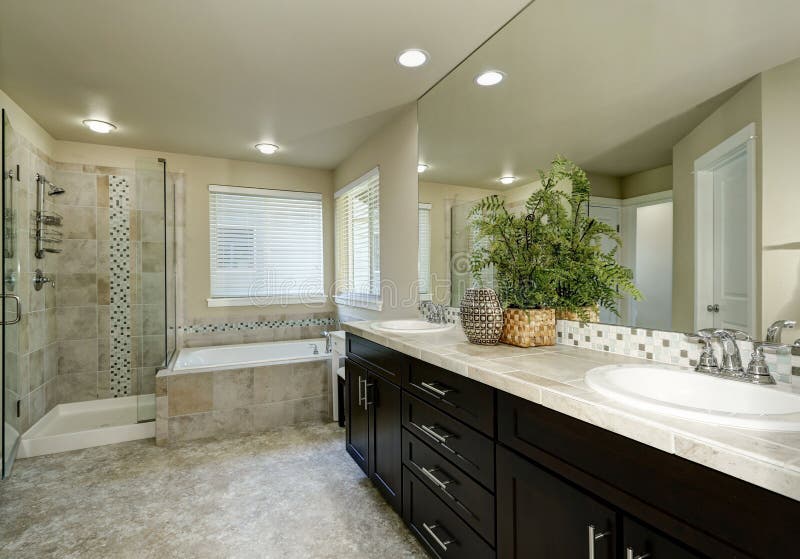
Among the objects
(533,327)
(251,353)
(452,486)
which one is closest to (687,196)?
(533,327)

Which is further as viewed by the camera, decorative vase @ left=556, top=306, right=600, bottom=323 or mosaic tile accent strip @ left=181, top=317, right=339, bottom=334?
mosaic tile accent strip @ left=181, top=317, right=339, bottom=334

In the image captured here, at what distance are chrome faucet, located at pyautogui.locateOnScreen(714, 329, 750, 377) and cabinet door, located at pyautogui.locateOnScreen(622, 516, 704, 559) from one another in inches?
22.0

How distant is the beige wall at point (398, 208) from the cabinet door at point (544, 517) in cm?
175

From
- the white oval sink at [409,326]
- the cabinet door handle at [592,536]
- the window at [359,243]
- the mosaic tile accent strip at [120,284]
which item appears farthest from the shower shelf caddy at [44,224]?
the cabinet door handle at [592,536]

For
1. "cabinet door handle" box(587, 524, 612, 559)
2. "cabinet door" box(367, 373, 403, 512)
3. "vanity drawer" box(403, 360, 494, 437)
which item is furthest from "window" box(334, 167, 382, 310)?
"cabinet door handle" box(587, 524, 612, 559)

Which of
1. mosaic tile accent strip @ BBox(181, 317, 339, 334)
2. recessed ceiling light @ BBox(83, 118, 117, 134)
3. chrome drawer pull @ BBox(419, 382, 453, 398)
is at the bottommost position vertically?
mosaic tile accent strip @ BBox(181, 317, 339, 334)

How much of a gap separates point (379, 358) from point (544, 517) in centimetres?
118

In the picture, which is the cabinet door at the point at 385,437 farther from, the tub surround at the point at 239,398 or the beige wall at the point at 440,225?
the tub surround at the point at 239,398

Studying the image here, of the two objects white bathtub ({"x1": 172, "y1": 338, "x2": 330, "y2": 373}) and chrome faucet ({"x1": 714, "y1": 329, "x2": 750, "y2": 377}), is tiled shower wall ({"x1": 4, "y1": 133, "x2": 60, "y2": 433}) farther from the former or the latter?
chrome faucet ({"x1": 714, "y1": 329, "x2": 750, "y2": 377})

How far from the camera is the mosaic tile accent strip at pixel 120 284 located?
3689 mm

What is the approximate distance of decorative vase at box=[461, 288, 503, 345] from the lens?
1.73 m

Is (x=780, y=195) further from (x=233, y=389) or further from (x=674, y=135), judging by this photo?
(x=233, y=389)

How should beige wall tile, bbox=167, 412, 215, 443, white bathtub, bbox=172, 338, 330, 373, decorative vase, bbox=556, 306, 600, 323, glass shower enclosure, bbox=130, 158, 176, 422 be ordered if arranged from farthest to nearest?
white bathtub, bbox=172, 338, 330, 373 < glass shower enclosure, bbox=130, 158, 176, 422 < beige wall tile, bbox=167, 412, 215, 443 < decorative vase, bbox=556, 306, 600, 323

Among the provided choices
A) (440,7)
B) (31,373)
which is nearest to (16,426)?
(31,373)
